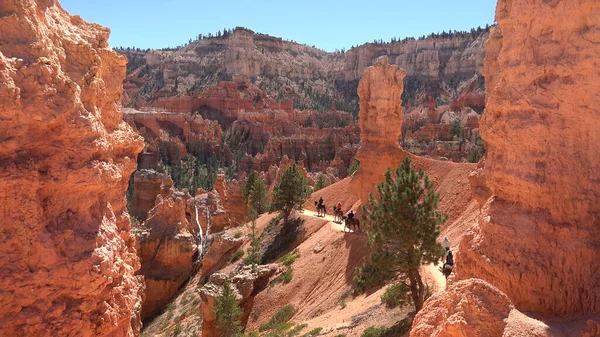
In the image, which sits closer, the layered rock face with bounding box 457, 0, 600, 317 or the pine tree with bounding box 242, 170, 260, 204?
the layered rock face with bounding box 457, 0, 600, 317

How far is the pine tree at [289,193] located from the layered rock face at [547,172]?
72.2 ft

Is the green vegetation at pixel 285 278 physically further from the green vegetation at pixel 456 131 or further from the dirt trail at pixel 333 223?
the green vegetation at pixel 456 131

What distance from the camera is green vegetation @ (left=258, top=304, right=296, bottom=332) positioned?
20.2m

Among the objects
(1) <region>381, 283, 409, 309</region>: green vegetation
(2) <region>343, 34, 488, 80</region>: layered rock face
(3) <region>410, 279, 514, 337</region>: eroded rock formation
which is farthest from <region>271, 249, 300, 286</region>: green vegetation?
(2) <region>343, 34, 488, 80</region>: layered rock face

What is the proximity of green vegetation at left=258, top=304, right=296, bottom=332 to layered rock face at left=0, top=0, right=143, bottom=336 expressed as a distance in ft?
43.3

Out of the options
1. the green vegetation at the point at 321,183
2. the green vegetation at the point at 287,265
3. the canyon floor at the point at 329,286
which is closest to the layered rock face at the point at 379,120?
the canyon floor at the point at 329,286

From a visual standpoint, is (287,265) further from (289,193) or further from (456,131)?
(456,131)

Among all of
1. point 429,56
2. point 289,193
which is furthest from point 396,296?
point 429,56

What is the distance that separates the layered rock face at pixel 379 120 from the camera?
85.8 ft

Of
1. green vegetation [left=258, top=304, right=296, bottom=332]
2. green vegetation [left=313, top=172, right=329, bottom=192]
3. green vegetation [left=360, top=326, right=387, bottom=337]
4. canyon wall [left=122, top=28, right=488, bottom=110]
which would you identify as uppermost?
canyon wall [left=122, top=28, right=488, bottom=110]

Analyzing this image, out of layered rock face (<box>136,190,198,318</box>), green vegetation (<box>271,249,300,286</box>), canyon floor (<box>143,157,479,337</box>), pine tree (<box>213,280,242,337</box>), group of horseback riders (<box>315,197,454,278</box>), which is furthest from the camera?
layered rock face (<box>136,190,198,318</box>)

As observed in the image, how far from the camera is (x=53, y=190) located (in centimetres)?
665

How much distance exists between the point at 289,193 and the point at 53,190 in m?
22.9

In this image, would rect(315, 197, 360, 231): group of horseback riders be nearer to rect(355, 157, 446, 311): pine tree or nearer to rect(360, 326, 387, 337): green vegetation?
rect(355, 157, 446, 311): pine tree
